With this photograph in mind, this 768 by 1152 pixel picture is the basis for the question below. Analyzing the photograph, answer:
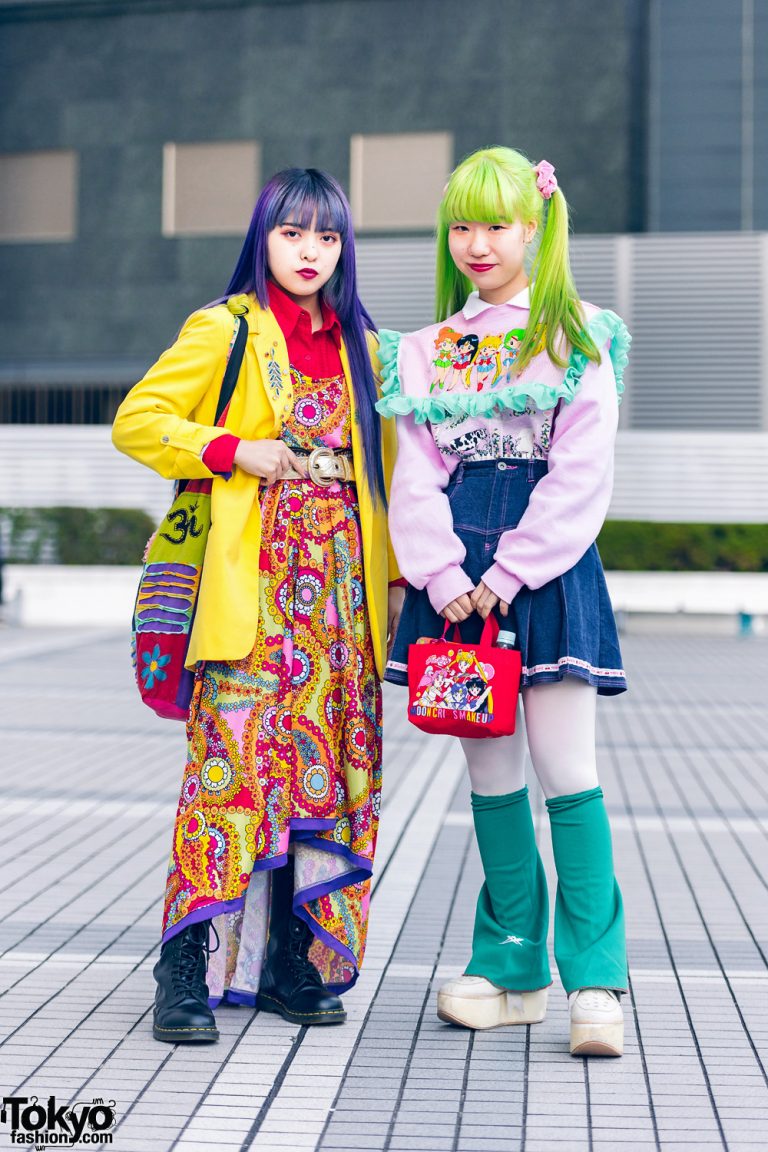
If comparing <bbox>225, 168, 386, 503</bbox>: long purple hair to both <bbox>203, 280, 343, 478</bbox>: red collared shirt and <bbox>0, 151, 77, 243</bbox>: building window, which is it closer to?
<bbox>203, 280, 343, 478</bbox>: red collared shirt

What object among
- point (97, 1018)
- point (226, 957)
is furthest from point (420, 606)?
point (97, 1018)

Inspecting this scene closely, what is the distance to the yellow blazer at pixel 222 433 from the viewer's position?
3.54 metres

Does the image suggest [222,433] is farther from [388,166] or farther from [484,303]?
[388,166]

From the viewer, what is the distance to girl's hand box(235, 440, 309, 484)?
11.6 feet

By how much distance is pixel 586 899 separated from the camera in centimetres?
351

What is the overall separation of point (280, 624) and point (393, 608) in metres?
0.31

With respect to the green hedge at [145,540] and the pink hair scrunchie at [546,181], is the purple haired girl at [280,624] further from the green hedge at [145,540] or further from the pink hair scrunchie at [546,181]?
the green hedge at [145,540]

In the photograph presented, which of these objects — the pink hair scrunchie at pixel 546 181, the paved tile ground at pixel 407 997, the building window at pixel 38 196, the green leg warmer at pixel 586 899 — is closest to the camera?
the paved tile ground at pixel 407 997

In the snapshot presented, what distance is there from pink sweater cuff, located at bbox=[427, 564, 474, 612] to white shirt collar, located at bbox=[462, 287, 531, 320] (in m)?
0.62

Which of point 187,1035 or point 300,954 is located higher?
point 300,954

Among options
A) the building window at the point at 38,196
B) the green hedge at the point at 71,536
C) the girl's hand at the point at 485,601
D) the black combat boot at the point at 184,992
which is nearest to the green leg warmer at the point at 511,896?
the girl's hand at the point at 485,601

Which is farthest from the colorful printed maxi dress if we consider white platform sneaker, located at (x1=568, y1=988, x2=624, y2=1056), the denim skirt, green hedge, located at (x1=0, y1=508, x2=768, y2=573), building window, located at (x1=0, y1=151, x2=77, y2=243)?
building window, located at (x1=0, y1=151, x2=77, y2=243)

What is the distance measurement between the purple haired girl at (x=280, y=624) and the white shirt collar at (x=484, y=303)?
29 centimetres

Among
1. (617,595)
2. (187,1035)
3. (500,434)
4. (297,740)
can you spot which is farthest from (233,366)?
(617,595)
